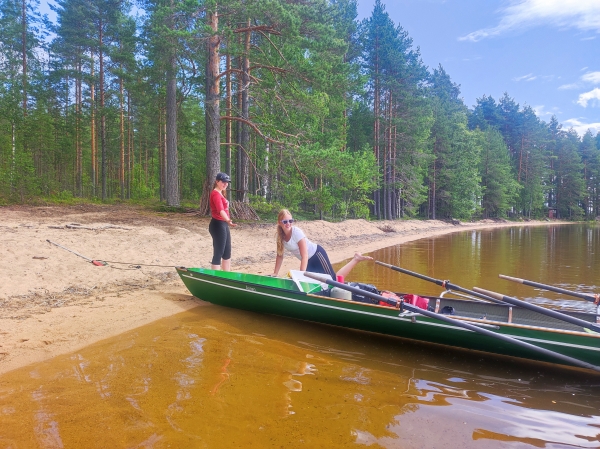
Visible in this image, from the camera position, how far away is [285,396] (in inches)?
134

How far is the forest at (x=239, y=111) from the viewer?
1416 centimetres

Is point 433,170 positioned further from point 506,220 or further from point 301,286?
point 301,286

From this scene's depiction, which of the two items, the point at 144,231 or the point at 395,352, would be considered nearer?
the point at 395,352

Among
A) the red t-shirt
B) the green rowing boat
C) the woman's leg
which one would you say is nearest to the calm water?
the green rowing boat

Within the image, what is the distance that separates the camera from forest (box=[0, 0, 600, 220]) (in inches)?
558

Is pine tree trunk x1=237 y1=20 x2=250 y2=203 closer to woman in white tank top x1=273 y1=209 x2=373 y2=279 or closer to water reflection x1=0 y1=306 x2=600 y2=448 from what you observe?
woman in white tank top x1=273 y1=209 x2=373 y2=279

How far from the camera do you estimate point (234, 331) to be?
17.1 ft

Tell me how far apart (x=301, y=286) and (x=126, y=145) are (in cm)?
3426

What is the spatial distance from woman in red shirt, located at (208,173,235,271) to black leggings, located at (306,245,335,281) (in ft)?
5.02

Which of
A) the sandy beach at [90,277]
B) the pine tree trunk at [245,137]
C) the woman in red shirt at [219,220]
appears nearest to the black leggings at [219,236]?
the woman in red shirt at [219,220]

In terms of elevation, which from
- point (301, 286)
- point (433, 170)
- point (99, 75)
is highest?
point (99, 75)

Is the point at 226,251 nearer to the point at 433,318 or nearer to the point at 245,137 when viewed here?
the point at 433,318

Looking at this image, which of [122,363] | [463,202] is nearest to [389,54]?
[463,202]

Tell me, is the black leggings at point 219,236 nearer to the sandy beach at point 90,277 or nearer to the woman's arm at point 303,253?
the sandy beach at point 90,277
